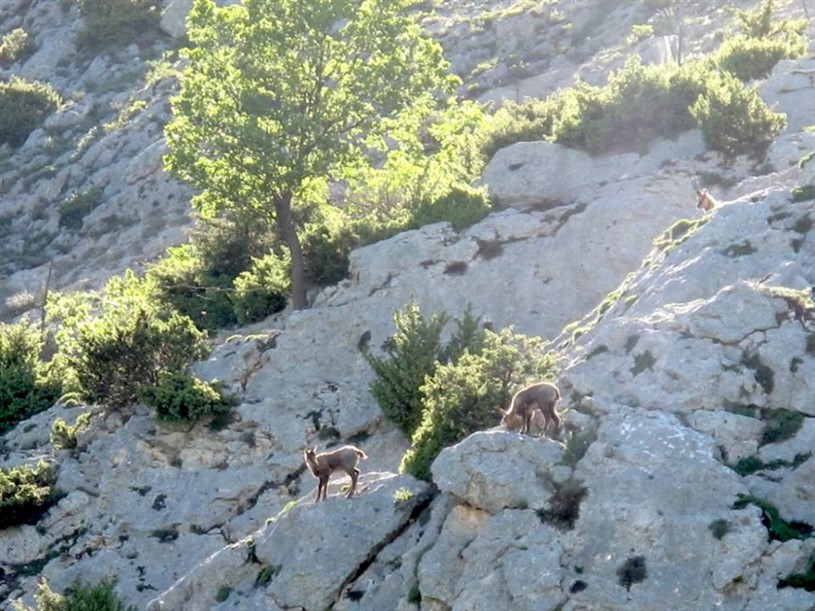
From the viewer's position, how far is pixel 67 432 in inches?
1015

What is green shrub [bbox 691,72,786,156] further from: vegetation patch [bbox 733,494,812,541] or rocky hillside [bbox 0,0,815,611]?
vegetation patch [bbox 733,494,812,541]

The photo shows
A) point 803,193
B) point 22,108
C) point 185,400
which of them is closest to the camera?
point 803,193

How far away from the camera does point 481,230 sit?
27922 mm

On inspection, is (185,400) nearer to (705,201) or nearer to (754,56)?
(705,201)

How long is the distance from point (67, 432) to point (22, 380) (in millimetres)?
4326

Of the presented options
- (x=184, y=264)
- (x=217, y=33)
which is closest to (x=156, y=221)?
(x=184, y=264)

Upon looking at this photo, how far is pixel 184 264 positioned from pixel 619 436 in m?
18.0

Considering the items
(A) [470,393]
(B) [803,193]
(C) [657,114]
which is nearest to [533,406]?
(A) [470,393]

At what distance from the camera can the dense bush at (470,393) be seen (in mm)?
19391

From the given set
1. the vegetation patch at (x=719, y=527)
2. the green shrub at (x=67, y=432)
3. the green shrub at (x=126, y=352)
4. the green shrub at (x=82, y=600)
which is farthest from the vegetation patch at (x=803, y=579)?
the green shrub at (x=67, y=432)

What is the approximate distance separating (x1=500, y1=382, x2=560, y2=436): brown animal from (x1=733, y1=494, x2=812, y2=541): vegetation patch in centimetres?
287

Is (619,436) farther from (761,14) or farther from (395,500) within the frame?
(761,14)

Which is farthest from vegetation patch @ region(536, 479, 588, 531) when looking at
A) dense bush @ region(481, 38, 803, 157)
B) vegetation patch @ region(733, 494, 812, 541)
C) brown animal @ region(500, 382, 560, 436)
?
dense bush @ region(481, 38, 803, 157)

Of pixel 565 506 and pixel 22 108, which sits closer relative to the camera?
pixel 565 506
